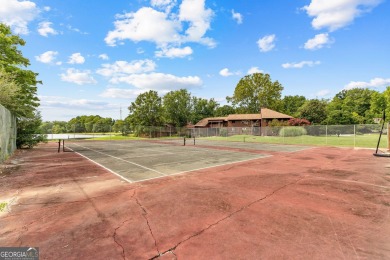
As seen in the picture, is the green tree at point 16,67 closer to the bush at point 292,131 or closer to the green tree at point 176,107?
the bush at point 292,131

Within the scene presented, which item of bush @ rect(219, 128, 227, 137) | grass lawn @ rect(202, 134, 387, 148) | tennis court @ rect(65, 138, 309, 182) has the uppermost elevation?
bush @ rect(219, 128, 227, 137)

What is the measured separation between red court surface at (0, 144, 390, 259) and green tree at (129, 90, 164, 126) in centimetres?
4698

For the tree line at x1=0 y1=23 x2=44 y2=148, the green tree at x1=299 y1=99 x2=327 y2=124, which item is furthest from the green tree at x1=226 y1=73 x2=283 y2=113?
the tree line at x1=0 y1=23 x2=44 y2=148

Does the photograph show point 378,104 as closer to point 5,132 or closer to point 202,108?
point 202,108

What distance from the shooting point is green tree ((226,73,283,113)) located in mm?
65438

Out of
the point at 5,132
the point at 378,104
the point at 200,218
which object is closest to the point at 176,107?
the point at 5,132

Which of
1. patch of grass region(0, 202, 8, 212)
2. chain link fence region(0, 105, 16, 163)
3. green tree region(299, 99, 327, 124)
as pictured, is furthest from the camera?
green tree region(299, 99, 327, 124)

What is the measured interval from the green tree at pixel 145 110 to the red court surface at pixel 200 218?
154ft

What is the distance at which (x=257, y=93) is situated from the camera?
67.2m

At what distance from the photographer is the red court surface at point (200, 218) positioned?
333cm

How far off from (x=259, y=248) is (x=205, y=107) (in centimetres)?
7235

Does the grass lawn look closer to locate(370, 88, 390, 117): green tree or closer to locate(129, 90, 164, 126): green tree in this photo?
locate(129, 90, 164, 126): green tree

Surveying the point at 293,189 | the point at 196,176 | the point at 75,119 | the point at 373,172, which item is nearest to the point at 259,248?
the point at 293,189

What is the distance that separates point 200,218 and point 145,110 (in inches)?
2051
